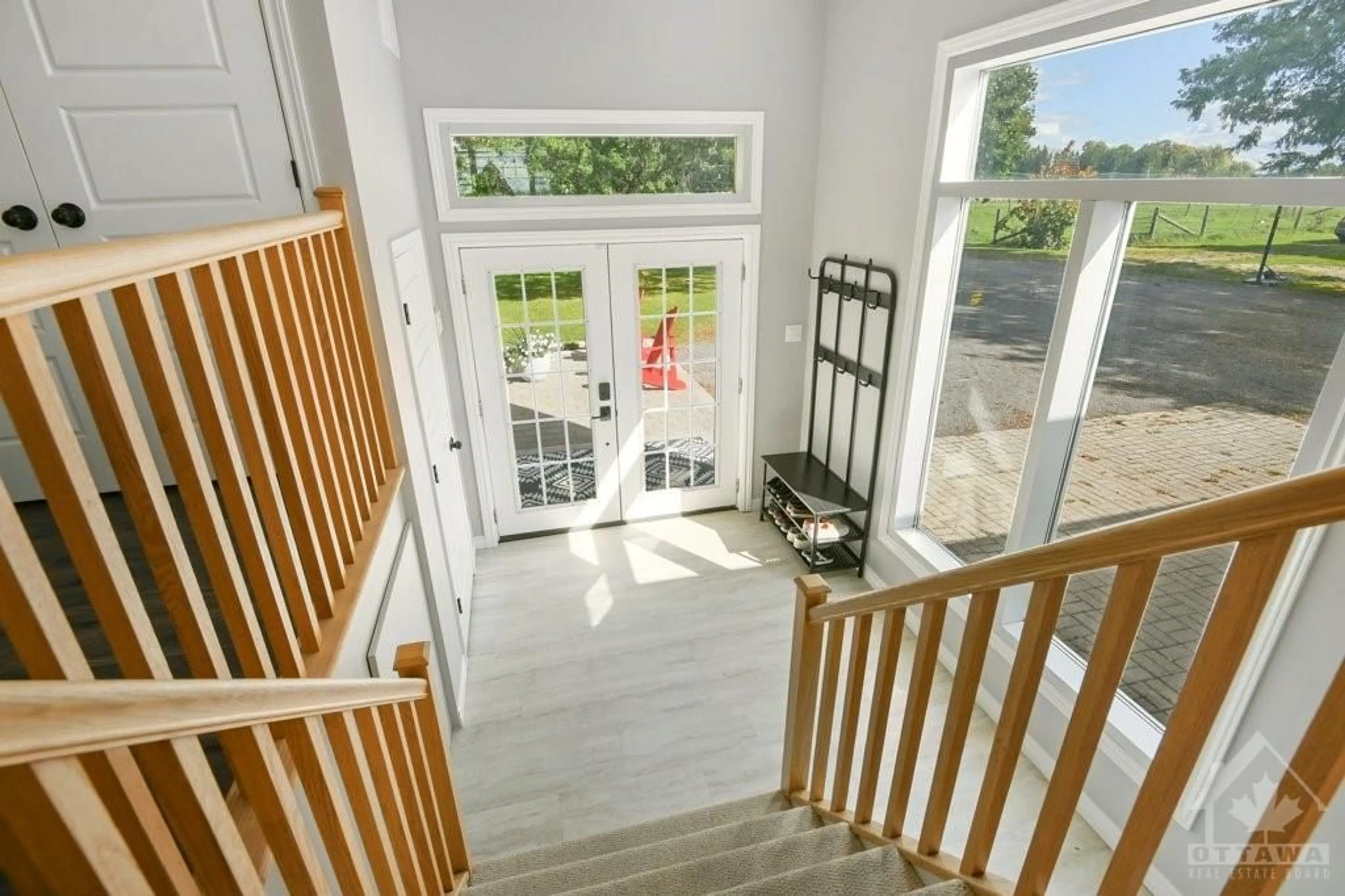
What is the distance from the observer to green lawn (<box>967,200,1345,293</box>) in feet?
5.36

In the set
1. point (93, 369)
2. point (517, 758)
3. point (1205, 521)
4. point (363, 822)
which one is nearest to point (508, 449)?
point (517, 758)

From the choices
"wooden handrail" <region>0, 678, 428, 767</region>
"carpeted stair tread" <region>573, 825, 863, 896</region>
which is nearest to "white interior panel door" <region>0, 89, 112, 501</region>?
"wooden handrail" <region>0, 678, 428, 767</region>

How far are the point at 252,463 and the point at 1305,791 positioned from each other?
161cm

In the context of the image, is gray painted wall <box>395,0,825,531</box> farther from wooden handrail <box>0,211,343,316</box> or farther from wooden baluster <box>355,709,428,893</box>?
wooden baluster <box>355,709,428,893</box>

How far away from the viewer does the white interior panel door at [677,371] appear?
3.93 m

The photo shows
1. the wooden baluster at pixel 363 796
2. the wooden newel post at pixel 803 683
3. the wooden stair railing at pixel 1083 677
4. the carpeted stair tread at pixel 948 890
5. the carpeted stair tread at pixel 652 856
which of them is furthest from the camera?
the wooden newel post at pixel 803 683

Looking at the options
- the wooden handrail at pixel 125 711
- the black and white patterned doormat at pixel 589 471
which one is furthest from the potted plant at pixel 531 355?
the wooden handrail at pixel 125 711

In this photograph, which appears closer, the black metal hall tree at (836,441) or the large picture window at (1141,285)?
the large picture window at (1141,285)

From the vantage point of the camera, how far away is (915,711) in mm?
1471

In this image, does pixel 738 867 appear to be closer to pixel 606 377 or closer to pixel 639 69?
pixel 606 377

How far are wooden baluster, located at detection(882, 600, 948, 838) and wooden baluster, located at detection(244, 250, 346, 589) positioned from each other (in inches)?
54.2

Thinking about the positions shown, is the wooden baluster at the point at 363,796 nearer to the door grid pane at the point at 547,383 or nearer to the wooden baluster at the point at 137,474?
the wooden baluster at the point at 137,474

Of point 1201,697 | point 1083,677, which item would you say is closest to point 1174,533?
point 1201,697

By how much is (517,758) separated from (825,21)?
4.11 meters
